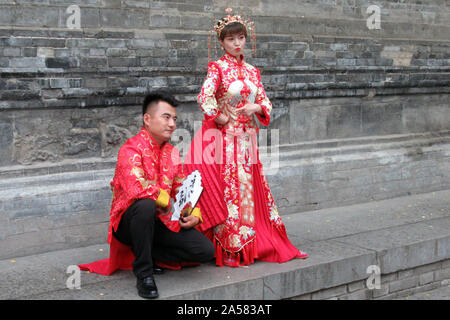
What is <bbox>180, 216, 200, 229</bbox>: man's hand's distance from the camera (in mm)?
4344

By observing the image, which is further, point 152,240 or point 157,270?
point 157,270

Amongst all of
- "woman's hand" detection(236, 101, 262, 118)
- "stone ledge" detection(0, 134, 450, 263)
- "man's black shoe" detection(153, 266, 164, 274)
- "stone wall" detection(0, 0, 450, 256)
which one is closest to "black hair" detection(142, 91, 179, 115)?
"woman's hand" detection(236, 101, 262, 118)

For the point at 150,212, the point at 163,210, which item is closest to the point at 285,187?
the point at 163,210

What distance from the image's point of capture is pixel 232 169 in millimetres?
4805

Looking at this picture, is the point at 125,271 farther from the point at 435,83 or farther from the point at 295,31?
the point at 435,83

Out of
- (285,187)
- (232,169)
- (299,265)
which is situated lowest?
(299,265)

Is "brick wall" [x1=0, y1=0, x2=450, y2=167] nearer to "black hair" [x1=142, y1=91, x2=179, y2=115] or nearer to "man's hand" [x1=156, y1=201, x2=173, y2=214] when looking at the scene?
"black hair" [x1=142, y1=91, x2=179, y2=115]

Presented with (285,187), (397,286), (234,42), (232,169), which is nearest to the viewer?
(234,42)

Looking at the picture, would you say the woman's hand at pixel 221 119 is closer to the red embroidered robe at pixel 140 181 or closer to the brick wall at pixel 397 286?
the red embroidered robe at pixel 140 181

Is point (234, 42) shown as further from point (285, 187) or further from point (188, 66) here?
point (285, 187)

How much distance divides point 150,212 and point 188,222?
14.7 inches

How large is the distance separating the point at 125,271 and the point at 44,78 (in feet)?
5.86

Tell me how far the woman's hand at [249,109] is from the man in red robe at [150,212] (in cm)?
60

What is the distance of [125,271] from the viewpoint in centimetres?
454
